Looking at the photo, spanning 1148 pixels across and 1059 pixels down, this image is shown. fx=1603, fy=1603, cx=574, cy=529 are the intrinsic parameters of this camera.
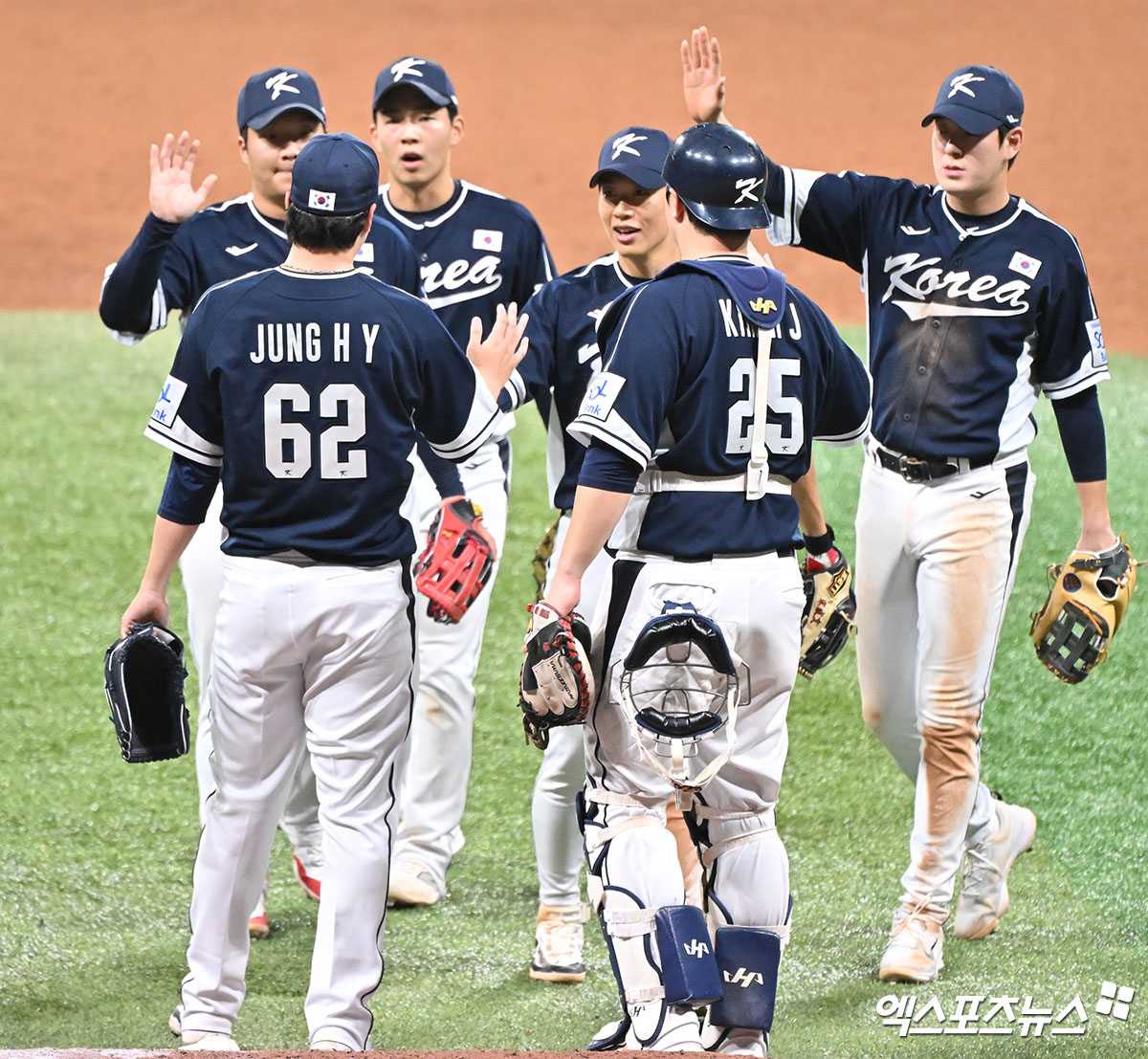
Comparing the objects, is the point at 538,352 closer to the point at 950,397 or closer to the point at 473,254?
the point at 473,254

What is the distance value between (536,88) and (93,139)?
4549mm

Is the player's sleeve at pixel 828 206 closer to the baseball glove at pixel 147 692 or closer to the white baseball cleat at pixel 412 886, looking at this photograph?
the baseball glove at pixel 147 692

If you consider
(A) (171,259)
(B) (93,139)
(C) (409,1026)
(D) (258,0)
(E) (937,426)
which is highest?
(D) (258,0)

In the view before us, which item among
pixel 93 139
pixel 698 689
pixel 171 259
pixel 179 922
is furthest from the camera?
pixel 93 139

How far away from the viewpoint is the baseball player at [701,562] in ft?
10.3

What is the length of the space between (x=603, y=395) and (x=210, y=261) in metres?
1.38

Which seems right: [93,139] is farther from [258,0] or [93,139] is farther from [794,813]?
[794,813]

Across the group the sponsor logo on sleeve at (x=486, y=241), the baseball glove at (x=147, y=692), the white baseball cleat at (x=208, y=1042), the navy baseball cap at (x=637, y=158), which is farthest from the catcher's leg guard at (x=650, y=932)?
the sponsor logo on sleeve at (x=486, y=241)

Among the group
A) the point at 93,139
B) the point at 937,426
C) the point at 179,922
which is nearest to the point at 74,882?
the point at 179,922

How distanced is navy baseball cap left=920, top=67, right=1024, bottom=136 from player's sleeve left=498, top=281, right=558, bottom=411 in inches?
41.2

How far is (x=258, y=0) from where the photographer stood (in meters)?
17.9

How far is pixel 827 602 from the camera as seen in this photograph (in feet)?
12.5

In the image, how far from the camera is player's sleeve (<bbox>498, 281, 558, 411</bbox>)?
155 inches

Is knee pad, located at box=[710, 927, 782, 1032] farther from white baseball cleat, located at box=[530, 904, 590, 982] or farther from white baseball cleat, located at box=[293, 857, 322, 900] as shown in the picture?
white baseball cleat, located at box=[293, 857, 322, 900]
